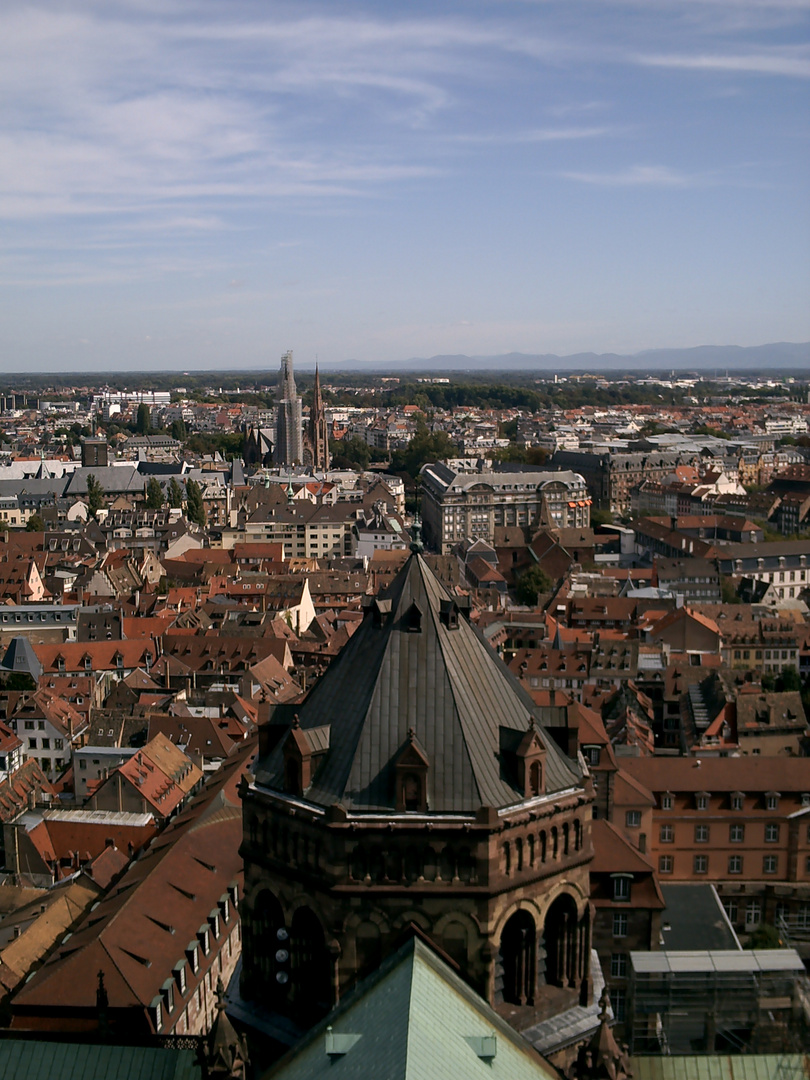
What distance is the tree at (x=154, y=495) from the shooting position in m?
148

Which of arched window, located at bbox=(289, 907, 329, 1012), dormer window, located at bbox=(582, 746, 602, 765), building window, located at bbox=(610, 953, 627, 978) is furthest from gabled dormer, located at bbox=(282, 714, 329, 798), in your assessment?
dormer window, located at bbox=(582, 746, 602, 765)

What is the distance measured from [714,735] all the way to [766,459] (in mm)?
144596

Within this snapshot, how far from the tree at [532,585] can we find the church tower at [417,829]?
8182 centimetres

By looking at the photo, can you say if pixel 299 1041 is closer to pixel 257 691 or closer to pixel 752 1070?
pixel 752 1070

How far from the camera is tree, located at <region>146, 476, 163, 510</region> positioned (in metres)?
148

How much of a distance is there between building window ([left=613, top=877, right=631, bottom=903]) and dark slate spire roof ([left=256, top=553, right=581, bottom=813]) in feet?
64.1

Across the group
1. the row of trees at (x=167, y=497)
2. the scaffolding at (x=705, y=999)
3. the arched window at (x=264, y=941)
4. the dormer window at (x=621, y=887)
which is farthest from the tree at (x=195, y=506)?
the arched window at (x=264, y=941)

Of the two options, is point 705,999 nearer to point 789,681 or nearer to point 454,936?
point 454,936

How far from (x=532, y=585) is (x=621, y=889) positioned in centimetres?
6567

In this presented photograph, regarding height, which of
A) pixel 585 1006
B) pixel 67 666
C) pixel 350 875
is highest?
pixel 350 875

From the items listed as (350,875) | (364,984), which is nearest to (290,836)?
(350,875)

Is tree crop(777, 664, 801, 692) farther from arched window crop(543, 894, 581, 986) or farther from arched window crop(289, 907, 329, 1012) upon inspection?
arched window crop(289, 907, 329, 1012)

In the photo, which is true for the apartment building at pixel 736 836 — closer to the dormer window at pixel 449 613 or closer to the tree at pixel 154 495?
the dormer window at pixel 449 613

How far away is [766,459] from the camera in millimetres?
191750
